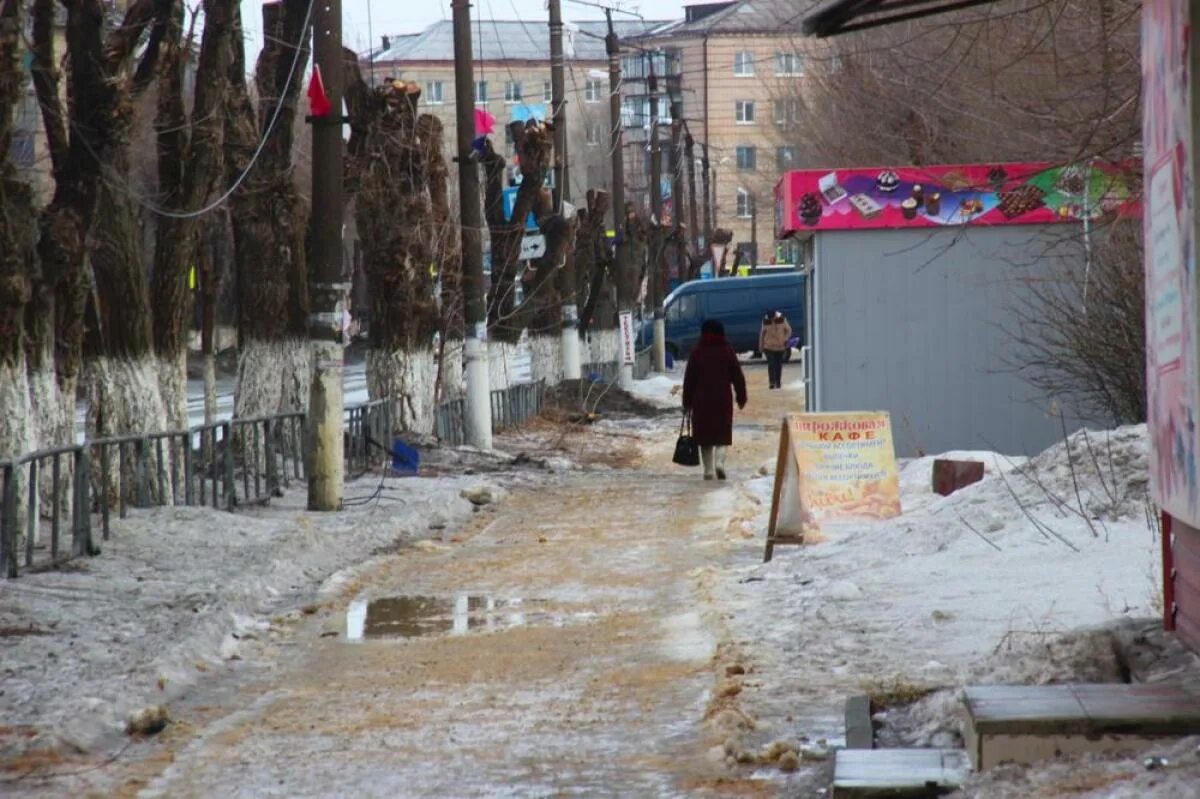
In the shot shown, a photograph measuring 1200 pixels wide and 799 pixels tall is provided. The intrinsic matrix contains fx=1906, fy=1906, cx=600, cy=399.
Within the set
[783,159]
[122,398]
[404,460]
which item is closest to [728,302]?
[783,159]

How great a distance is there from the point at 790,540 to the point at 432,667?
4.27 meters

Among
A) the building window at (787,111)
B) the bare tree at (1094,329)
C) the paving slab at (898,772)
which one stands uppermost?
the building window at (787,111)

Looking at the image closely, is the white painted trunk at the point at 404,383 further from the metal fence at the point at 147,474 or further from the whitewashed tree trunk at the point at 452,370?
the metal fence at the point at 147,474

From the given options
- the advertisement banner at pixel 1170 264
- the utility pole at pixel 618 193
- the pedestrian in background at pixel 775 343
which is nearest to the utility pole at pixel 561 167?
the utility pole at pixel 618 193

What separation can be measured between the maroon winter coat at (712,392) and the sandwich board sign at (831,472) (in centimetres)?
651

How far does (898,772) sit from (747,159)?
89206 mm

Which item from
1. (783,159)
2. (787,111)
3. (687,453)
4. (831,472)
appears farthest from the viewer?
(783,159)

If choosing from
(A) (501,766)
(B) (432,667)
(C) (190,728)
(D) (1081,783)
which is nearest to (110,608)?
(B) (432,667)

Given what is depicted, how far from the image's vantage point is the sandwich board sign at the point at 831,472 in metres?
12.8

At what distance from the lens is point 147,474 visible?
46.2ft

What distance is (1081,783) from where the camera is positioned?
5.32 meters

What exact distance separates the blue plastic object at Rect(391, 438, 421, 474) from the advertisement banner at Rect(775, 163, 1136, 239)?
461 cm

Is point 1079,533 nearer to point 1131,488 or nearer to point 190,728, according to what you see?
point 1131,488

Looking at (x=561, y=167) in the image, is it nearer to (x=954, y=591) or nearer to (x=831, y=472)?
(x=831, y=472)
